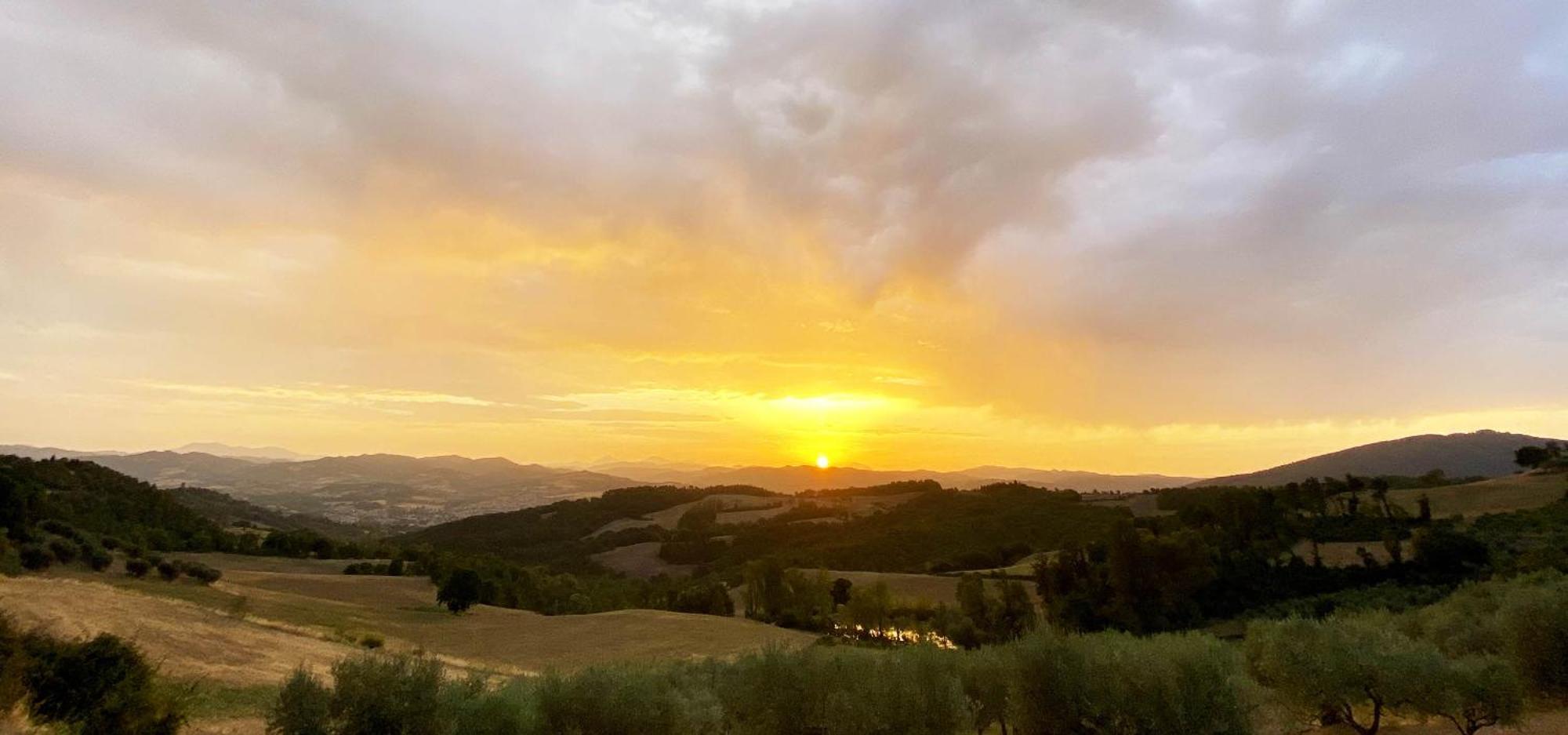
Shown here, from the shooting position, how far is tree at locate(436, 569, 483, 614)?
5066cm

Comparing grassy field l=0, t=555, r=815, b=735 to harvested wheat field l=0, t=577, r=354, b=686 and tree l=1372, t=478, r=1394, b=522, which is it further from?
tree l=1372, t=478, r=1394, b=522

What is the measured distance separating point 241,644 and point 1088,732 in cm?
2308

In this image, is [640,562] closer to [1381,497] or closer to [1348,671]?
[1381,497]

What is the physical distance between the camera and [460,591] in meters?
50.7

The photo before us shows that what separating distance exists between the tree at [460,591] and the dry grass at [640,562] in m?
59.3

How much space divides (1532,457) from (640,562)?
117245 millimetres

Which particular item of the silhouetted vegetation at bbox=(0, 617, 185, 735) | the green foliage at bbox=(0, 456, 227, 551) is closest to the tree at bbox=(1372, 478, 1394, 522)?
the silhouetted vegetation at bbox=(0, 617, 185, 735)

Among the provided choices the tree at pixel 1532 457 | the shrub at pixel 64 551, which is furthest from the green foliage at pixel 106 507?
the tree at pixel 1532 457

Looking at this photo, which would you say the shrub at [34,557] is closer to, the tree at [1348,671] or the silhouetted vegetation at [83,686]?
the silhouetted vegetation at [83,686]

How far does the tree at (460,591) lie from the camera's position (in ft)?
166

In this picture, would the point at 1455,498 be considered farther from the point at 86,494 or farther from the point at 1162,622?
the point at 86,494

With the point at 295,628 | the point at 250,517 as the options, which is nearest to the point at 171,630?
the point at 295,628

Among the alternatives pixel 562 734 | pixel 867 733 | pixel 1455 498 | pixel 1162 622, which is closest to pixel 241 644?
pixel 562 734

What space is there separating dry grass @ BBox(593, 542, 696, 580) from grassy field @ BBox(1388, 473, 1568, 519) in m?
83.2
